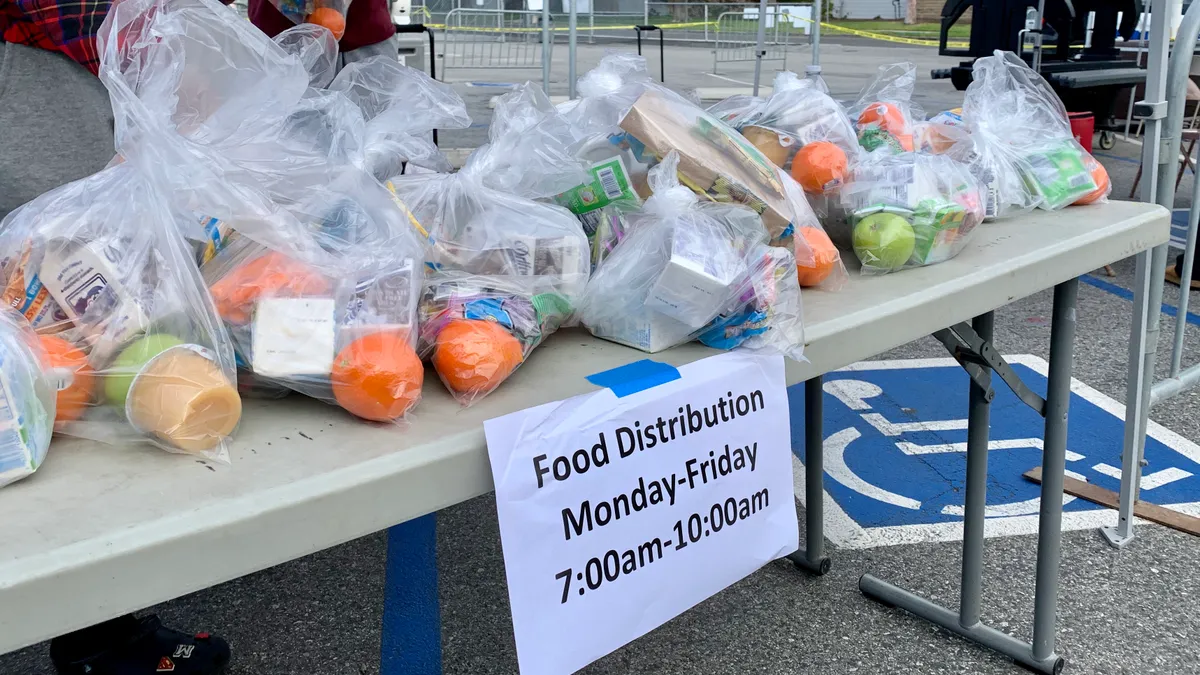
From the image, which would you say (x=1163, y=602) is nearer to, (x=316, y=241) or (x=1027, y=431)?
(x=1027, y=431)

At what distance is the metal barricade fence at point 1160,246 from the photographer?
2264 millimetres

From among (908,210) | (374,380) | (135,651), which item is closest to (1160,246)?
(908,210)

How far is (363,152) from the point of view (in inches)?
54.2

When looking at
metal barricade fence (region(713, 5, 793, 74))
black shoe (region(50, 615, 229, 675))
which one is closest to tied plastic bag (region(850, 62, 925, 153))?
black shoe (region(50, 615, 229, 675))

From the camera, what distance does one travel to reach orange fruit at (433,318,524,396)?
1038 mm

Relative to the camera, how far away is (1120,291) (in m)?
4.77

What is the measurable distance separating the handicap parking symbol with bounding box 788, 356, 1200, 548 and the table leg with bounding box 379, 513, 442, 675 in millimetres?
1132

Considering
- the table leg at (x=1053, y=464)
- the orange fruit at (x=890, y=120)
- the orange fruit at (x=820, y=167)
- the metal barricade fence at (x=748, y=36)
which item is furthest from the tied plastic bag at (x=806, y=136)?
the metal barricade fence at (x=748, y=36)

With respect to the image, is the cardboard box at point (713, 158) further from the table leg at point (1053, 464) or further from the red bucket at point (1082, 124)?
the red bucket at point (1082, 124)

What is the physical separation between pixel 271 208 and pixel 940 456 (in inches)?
100

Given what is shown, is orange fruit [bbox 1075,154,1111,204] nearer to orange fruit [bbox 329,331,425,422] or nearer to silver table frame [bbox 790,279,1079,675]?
silver table frame [bbox 790,279,1079,675]

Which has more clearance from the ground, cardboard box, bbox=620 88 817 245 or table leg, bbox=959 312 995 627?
cardboard box, bbox=620 88 817 245

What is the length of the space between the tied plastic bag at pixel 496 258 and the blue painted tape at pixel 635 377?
0.35 ft

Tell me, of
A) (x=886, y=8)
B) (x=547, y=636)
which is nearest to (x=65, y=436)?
(x=547, y=636)
